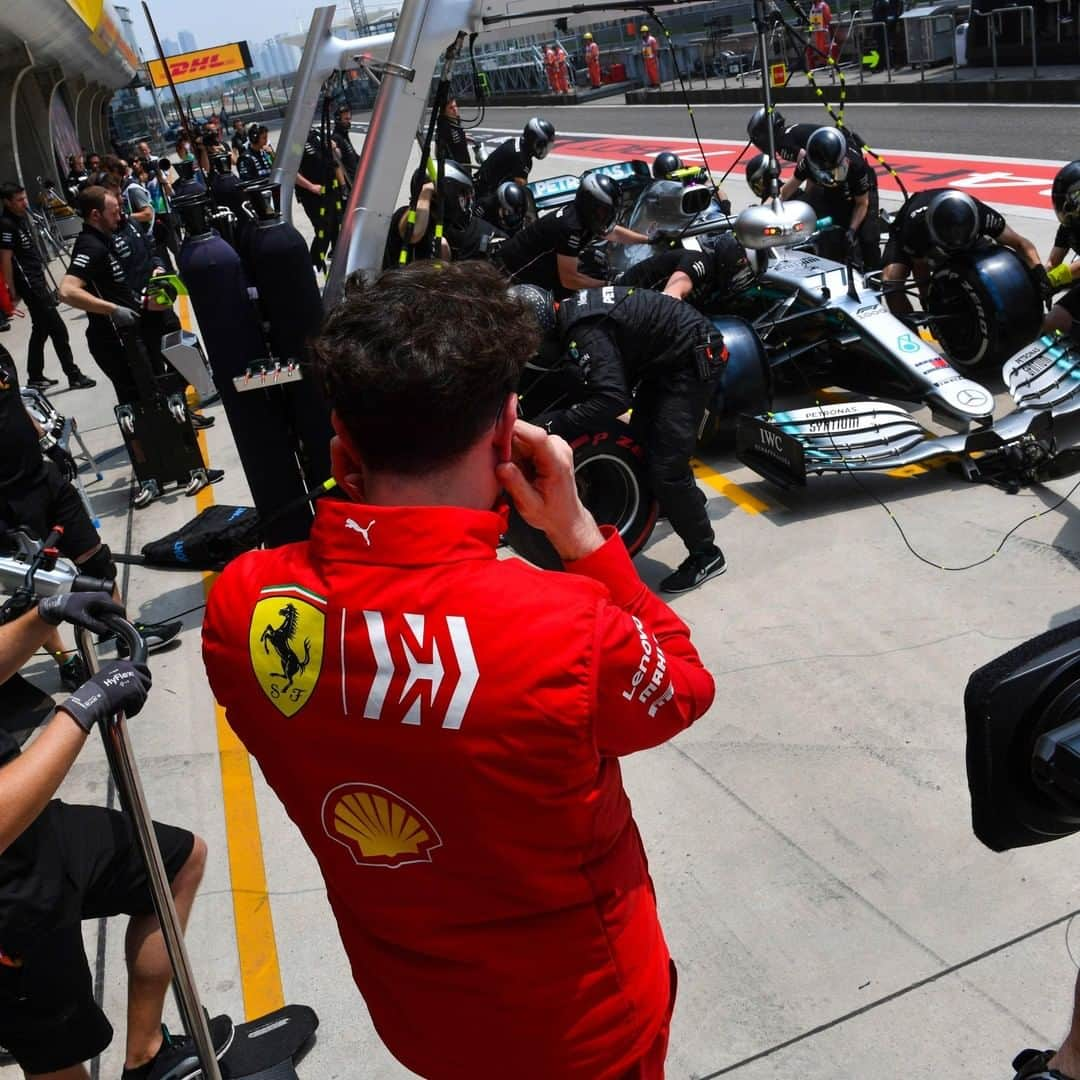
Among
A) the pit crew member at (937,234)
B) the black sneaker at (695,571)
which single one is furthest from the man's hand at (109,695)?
the pit crew member at (937,234)

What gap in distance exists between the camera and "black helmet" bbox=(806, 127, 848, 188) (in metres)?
8.73

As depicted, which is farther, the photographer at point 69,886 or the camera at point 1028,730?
the photographer at point 69,886

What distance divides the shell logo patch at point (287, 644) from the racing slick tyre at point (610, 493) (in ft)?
12.4

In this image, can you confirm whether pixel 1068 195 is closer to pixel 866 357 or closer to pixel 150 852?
pixel 866 357

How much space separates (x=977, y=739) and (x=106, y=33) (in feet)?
127

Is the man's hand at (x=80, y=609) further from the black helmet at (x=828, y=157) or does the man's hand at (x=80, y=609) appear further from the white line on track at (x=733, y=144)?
the white line on track at (x=733, y=144)

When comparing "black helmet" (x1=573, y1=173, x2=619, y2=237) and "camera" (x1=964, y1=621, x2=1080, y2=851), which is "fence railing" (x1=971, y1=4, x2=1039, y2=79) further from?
"camera" (x1=964, y1=621, x2=1080, y2=851)

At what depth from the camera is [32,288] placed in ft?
36.5

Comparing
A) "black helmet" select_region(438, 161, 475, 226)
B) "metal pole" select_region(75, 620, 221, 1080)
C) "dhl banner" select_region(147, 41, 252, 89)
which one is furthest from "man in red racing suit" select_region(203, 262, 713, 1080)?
"dhl banner" select_region(147, 41, 252, 89)

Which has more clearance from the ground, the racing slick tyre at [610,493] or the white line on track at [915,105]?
the racing slick tyre at [610,493]

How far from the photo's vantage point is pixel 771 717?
4.44 metres

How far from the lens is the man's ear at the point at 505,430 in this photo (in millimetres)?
1641

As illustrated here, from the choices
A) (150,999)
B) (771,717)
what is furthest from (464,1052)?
(771,717)

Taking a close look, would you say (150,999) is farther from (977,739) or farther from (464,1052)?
(977,739)
